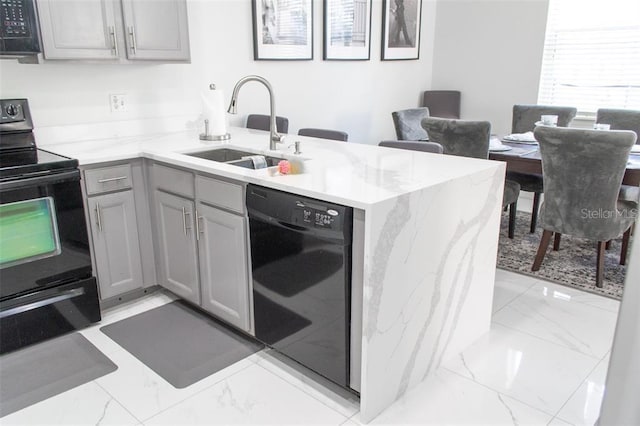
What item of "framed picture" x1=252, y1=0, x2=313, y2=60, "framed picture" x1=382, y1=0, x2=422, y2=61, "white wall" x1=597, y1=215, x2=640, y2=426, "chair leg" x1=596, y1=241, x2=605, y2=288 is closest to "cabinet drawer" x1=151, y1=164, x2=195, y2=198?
"framed picture" x1=252, y1=0, x2=313, y2=60

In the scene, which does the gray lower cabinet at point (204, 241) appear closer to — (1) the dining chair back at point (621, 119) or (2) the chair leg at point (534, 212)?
(2) the chair leg at point (534, 212)

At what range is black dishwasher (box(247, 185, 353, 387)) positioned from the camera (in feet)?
5.94

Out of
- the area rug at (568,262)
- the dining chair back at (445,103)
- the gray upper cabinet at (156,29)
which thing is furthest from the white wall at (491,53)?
the gray upper cabinet at (156,29)

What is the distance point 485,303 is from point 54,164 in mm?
2170

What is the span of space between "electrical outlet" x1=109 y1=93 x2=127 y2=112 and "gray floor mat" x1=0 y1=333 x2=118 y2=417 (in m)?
1.40

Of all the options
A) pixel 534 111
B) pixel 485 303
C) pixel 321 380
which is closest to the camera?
pixel 321 380

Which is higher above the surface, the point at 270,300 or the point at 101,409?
the point at 270,300

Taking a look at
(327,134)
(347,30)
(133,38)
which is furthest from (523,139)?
(133,38)

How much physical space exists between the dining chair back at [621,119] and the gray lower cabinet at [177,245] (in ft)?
10.7

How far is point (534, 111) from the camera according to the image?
165 inches

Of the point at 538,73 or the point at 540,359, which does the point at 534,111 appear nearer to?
the point at 538,73

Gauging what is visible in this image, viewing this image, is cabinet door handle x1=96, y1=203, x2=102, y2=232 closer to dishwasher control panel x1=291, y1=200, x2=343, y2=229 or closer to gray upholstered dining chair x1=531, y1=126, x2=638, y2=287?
dishwasher control panel x1=291, y1=200, x2=343, y2=229

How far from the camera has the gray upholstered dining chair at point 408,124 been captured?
4176mm

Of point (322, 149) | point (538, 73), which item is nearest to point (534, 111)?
point (538, 73)
